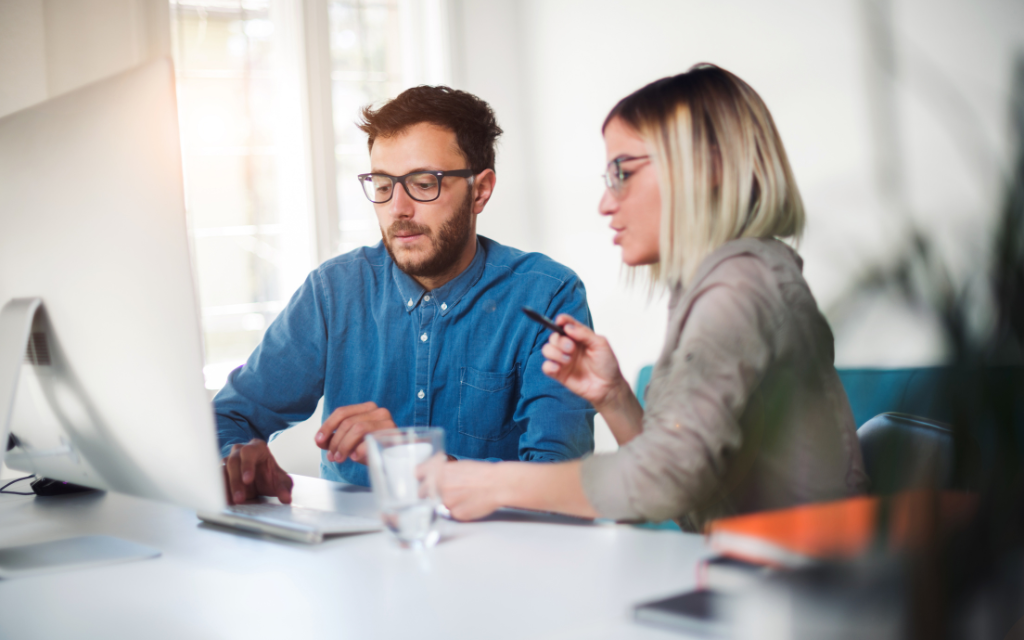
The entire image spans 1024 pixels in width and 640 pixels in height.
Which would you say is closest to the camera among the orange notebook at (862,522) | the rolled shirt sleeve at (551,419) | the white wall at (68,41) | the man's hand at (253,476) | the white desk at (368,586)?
the orange notebook at (862,522)

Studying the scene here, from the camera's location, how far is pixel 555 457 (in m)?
1.16

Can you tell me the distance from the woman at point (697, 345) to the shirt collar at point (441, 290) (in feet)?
1.77

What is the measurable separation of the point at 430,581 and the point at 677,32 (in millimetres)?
2301

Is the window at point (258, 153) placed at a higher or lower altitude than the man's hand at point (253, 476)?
higher

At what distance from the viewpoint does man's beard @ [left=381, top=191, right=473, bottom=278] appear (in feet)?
4.95

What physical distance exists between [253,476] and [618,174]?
2.04ft

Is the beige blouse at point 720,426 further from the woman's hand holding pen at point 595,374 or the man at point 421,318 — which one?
the man at point 421,318

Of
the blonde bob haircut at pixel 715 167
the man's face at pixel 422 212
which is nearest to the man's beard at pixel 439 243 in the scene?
the man's face at pixel 422 212

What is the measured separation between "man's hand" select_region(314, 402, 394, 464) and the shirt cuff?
1.03 ft

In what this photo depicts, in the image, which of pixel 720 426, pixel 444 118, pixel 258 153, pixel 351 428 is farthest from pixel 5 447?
pixel 258 153

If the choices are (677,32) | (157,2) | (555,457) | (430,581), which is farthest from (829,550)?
(157,2)

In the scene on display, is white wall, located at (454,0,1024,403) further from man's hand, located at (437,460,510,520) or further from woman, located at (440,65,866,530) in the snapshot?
man's hand, located at (437,460,510,520)

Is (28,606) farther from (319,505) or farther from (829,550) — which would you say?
(829,550)

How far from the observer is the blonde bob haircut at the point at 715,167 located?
3.00 feet
